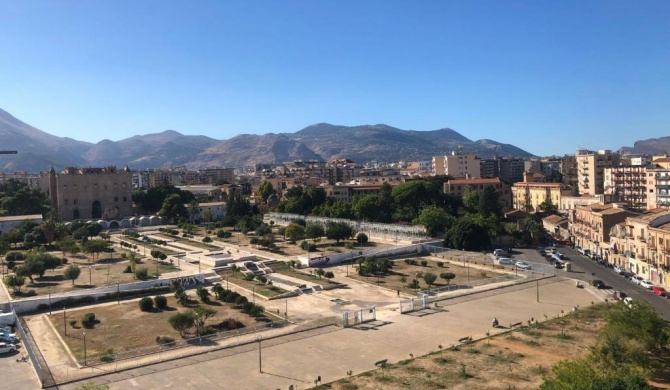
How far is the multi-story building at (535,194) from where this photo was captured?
77.2 meters

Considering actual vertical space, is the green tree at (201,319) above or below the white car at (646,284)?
above

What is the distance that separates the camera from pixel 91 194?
264 ft

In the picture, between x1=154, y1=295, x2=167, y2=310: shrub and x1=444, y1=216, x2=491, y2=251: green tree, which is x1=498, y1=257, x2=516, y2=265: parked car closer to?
x1=444, y1=216, x2=491, y2=251: green tree

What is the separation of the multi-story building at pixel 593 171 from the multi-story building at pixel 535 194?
4.89 metres

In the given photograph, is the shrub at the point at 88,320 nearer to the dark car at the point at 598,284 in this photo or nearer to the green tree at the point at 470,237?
the dark car at the point at 598,284

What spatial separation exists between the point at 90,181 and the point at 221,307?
2284 inches

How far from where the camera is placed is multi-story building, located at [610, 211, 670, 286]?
35812mm

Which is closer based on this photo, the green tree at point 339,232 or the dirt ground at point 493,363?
the dirt ground at point 493,363

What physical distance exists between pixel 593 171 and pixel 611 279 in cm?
4660

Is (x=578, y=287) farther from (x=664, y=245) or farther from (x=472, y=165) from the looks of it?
(x=472, y=165)

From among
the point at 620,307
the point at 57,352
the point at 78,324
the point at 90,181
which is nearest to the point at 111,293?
the point at 78,324

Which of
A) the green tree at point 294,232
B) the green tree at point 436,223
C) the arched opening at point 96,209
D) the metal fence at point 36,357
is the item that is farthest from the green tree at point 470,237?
the arched opening at point 96,209

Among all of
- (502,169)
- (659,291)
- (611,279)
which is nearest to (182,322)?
(659,291)

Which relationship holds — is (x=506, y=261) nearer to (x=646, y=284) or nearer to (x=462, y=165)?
(x=646, y=284)
